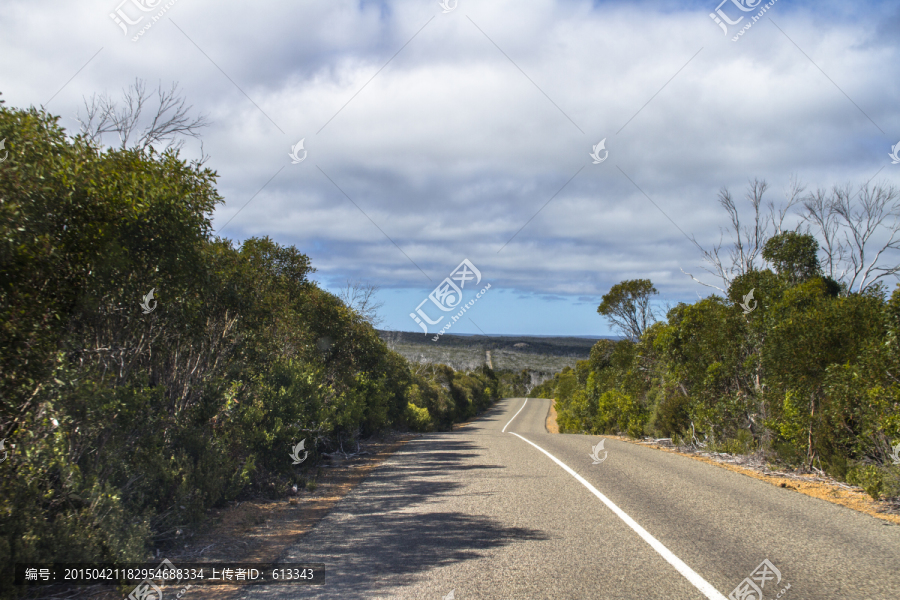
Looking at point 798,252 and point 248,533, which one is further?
point 798,252

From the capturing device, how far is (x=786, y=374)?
38.2ft

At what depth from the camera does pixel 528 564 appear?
5.22 metres

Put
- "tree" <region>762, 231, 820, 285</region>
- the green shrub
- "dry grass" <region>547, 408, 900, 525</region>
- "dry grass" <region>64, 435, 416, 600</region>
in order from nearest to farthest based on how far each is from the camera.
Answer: "dry grass" <region>64, 435, 416, 600</region> → "dry grass" <region>547, 408, 900, 525</region> → "tree" <region>762, 231, 820, 285</region> → the green shrub

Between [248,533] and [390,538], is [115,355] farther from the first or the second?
[390,538]

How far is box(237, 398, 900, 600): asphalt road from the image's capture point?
183 inches

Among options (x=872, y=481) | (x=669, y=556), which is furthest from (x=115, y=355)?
(x=872, y=481)

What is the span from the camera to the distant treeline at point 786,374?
29.3 ft

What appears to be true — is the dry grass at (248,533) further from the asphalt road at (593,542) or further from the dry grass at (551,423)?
the dry grass at (551,423)

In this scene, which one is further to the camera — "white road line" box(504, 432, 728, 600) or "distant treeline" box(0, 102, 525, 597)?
"distant treeline" box(0, 102, 525, 597)

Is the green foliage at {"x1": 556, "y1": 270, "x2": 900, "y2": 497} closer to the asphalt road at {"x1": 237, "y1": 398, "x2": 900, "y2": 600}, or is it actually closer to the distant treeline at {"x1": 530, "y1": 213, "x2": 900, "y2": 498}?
the distant treeline at {"x1": 530, "y1": 213, "x2": 900, "y2": 498}

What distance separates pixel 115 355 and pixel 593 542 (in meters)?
6.09

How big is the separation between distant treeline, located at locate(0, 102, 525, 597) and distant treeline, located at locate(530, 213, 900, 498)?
10.0 metres
